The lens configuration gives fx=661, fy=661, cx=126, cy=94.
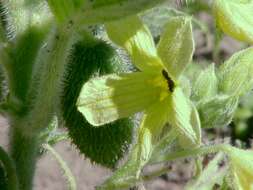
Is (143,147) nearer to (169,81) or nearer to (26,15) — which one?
(169,81)

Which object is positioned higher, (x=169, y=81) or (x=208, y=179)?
(x=169, y=81)

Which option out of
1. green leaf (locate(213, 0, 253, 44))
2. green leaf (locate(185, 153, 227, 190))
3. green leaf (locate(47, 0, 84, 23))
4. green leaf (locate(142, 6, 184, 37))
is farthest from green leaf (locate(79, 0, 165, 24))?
green leaf (locate(185, 153, 227, 190))

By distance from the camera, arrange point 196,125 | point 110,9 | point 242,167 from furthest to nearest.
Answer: point 242,167
point 196,125
point 110,9

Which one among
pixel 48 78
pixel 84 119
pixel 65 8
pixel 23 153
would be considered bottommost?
pixel 23 153

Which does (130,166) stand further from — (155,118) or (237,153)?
(237,153)

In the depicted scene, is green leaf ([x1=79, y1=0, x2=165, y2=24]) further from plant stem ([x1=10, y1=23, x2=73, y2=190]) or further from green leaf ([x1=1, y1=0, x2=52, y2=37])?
green leaf ([x1=1, y1=0, x2=52, y2=37])

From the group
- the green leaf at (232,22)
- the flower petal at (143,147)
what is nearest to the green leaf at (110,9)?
the green leaf at (232,22)

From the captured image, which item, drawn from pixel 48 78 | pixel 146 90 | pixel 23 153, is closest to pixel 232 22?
pixel 146 90
